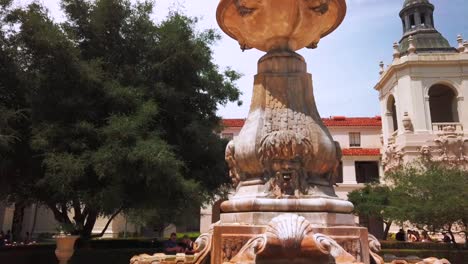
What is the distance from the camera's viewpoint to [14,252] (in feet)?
43.0

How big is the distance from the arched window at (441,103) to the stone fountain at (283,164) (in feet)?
93.6

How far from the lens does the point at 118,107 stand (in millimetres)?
13516

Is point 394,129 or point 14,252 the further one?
point 394,129

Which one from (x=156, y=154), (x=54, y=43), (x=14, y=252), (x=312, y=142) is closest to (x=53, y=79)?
(x=54, y=43)

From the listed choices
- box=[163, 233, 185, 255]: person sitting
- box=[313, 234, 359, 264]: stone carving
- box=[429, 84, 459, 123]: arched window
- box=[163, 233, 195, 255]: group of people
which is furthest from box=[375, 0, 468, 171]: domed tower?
box=[313, 234, 359, 264]: stone carving

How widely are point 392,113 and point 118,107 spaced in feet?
80.0

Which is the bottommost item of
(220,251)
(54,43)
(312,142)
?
(220,251)

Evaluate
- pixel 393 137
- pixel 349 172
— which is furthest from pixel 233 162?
pixel 349 172

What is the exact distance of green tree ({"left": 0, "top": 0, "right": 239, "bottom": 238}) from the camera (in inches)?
467

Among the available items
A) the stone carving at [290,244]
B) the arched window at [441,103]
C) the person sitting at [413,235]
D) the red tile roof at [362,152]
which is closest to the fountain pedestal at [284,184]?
the stone carving at [290,244]

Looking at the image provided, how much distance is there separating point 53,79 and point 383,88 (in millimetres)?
26255

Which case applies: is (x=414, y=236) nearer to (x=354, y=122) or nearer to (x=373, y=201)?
(x=373, y=201)

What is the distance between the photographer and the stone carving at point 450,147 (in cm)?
2606

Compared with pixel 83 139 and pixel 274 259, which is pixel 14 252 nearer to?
pixel 83 139
